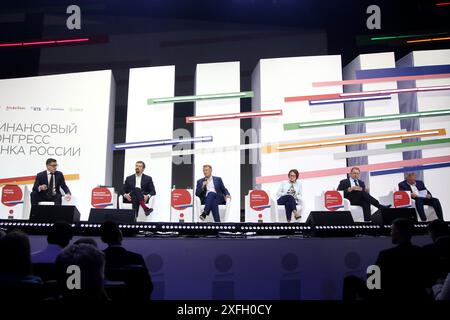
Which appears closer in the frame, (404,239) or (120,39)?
(404,239)

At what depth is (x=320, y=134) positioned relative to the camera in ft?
22.9

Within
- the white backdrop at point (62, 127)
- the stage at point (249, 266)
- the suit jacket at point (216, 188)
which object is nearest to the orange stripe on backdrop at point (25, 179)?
the white backdrop at point (62, 127)

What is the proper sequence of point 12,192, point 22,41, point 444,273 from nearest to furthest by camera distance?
point 444,273 → point 12,192 → point 22,41

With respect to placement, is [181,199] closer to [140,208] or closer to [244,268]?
[140,208]

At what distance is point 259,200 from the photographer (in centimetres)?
550

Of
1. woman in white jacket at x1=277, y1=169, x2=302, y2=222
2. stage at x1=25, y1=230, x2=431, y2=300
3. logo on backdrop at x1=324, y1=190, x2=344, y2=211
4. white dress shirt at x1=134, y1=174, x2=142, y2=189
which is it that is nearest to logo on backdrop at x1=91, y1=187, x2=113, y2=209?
white dress shirt at x1=134, y1=174, x2=142, y2=189

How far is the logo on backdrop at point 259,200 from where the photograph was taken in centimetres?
548

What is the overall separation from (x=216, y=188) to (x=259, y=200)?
0.87 m

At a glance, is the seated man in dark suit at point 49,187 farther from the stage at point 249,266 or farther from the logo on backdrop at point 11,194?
the stage at point 249,266

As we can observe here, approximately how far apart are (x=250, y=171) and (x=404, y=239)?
5041mm

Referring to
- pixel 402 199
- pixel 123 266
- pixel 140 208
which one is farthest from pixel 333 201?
pixel 123 266

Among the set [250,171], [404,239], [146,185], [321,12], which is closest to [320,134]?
[250,171]

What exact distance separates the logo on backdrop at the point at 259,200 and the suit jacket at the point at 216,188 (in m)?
0.63

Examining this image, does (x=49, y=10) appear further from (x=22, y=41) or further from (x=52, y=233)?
(x=52, y=233)
